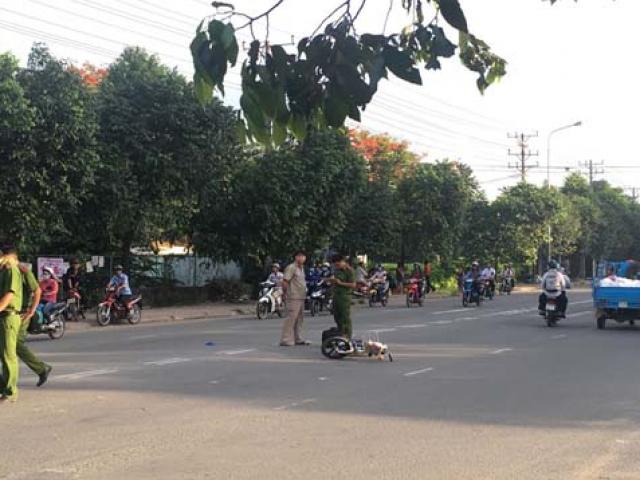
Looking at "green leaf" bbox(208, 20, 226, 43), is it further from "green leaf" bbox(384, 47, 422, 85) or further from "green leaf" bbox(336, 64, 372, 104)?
"green leaf" bbox(384, 47, 422, 85)

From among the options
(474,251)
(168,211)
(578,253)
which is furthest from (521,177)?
(168,211)

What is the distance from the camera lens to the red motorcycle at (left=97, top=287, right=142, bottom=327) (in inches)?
799

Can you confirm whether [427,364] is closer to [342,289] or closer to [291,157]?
[342,289]

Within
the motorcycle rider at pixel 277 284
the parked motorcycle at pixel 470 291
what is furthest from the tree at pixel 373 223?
the motorcycle rider at pixel 277 284

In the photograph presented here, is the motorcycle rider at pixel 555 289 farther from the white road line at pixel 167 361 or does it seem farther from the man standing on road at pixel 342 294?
the white road line at pixel 167 361

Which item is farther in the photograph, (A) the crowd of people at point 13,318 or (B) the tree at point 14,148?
(B) the tree at point 14,148

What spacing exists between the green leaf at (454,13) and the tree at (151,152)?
19629 millimetres

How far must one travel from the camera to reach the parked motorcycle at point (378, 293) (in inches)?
1147

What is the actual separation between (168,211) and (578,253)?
50.8 metres

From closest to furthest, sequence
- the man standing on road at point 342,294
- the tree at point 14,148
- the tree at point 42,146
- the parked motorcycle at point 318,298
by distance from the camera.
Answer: the man standing on road at point 342,294 < the tree at point 14,148 < the tree at point 42,146 < the parked motorcycle at point 318,298

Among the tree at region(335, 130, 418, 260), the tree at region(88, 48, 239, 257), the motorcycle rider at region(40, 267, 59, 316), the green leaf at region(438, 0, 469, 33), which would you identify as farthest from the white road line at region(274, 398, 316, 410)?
the tree at region(335, 130, 418, 260)

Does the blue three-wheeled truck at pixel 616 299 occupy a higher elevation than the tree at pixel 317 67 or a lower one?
lower

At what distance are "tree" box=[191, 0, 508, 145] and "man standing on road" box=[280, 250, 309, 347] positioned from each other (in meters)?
11.8

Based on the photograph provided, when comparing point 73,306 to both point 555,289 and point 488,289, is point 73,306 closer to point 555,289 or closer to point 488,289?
point 555,289
